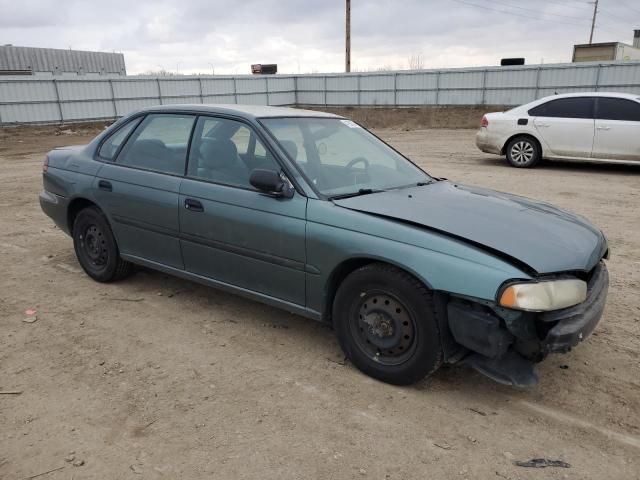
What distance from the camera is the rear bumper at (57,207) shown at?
4.97 meters

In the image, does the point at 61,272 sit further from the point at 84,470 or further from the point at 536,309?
the point at 536,309

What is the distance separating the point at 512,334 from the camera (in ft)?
9.02

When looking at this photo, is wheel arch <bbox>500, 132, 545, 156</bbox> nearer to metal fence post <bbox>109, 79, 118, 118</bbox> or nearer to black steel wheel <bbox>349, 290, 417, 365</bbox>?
black steel wheel <bbox>349, 290, 417, 365</bbox>

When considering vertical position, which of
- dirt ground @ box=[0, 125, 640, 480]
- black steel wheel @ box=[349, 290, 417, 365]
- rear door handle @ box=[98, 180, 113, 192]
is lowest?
dirt ground @ box=[0, 125, 640, 480]

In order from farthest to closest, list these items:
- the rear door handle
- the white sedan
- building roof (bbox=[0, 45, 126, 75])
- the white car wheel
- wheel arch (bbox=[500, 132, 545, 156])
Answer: building roof (bbox=[0, 45, 126, 75]) < the white car wheel < wheel arch (bbox=[500, 132, 545, 156]) < the white sedan < the rear door handle

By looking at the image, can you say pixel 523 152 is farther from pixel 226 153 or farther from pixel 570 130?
pixel 226 153

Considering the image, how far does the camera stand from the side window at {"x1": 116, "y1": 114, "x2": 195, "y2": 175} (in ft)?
13.5

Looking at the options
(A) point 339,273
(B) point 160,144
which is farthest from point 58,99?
(A) point 339,273

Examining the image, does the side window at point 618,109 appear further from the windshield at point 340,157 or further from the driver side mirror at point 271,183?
the driver side mirror at point 271,183

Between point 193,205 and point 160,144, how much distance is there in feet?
2.64

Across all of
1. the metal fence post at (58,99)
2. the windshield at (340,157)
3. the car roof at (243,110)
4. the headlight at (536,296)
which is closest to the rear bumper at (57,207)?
the car roof at (243,110)

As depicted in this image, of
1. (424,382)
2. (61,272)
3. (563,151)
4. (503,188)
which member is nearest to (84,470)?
(424,382)

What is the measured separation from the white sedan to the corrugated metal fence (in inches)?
582

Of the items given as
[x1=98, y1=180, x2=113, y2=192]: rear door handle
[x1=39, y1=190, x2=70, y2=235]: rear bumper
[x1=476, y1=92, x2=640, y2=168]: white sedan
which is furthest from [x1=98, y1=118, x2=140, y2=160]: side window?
[x1=476, y1=92, x2=640, y2=168]: white sedan
